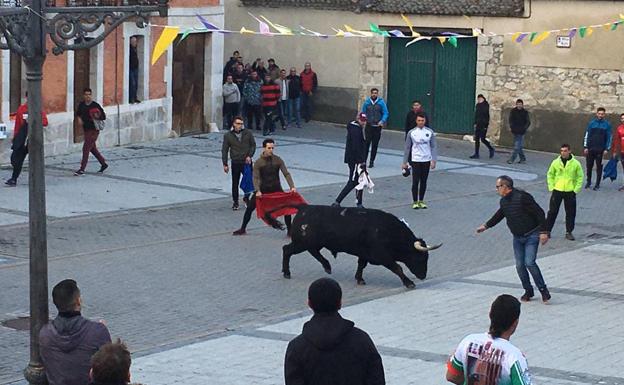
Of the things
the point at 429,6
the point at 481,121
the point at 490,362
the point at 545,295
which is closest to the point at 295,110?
the point at 429,6

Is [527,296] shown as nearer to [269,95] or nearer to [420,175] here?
[420,175]

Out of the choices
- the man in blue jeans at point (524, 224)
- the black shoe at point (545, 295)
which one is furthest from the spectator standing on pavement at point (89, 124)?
the black shoe at point (545, 295)

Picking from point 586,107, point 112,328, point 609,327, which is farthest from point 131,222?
point 586,107

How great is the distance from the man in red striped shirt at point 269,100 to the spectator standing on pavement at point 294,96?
1095mm

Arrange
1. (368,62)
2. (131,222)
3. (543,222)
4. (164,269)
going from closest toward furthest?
(543,222) < (164,269) < (131,222) < (368,62)

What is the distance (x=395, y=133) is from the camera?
117ft

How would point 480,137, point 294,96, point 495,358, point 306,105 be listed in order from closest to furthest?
1. point 495,358
2. point 480,137
3. point 294,96
4. point 306,105

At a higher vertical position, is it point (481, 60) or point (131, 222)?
point (481, 60)

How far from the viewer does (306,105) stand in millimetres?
36688

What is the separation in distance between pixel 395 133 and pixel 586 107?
559 centimetres

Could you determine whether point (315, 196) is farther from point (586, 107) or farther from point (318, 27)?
point (318, 27)

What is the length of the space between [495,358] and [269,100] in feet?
86.3

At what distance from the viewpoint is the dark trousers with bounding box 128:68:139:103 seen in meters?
30.7

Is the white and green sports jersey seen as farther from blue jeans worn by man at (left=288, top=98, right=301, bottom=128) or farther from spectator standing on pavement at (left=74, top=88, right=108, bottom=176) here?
blue jeans worn by man at (left=288, top=98, right=301, bottom=128)
